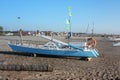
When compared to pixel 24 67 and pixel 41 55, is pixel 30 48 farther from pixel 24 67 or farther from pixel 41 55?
pixel 24 67

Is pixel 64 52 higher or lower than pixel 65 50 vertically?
lower

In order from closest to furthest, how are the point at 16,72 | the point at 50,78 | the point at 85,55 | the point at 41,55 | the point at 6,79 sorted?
1. the point at 6,79
2. the point at 50,78
3. the point at 16,72
4. the point at 85,55
5. the point at 41,55

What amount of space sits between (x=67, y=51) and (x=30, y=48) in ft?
14.1

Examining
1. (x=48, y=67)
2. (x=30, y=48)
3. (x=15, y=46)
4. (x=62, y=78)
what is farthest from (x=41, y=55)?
(x=62, y=78)

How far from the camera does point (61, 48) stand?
3048 cm

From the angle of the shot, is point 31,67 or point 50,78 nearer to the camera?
point 50,78

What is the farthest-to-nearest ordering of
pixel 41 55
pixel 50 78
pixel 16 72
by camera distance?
1. pixel 41 55
2. pixel 16 72
3. pixel 50 78

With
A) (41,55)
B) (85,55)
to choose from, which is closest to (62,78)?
(85,55)

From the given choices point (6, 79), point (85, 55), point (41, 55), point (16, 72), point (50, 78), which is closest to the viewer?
point (6, 79)

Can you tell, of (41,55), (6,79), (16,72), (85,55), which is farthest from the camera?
(41,55)

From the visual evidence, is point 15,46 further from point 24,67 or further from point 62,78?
point 62,78

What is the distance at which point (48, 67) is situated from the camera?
18906mm

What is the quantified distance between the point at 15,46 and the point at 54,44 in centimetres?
507

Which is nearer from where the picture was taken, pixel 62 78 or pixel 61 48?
pixel 62 78
